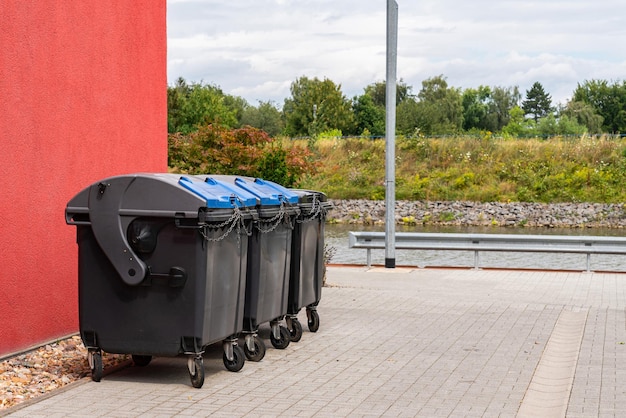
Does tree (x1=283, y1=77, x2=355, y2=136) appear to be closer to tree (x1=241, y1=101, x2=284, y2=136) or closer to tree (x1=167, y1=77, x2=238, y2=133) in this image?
tree (x1=241, y1=101, x2=284, y2=136)

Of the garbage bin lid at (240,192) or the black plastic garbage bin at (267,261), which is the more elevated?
the garbage bin lid at (240,192)

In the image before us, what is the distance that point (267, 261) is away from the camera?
9750 mm

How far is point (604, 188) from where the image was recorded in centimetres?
5003

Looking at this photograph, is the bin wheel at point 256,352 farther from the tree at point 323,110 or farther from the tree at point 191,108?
the tree at point 323,110

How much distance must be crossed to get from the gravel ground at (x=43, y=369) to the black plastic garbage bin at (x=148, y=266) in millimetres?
444

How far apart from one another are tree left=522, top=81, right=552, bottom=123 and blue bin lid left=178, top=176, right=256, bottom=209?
121436 mm

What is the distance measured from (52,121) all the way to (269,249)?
2.65 meters

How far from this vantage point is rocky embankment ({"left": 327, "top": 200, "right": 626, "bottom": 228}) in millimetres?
47469

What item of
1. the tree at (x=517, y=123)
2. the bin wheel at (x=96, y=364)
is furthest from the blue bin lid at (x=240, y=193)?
the tree at (x=517, y=123)

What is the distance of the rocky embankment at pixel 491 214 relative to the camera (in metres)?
47.5

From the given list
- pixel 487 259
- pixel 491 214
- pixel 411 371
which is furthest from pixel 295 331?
pixel 491 214

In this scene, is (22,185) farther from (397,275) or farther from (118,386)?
(397,275)

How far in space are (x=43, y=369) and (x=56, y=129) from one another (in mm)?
2645

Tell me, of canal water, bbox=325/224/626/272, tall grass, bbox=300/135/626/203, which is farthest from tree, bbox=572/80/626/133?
canal water, bbox=325/224/626/272
